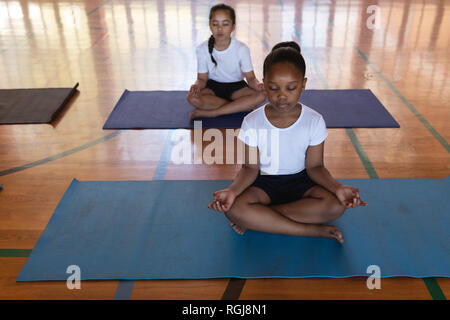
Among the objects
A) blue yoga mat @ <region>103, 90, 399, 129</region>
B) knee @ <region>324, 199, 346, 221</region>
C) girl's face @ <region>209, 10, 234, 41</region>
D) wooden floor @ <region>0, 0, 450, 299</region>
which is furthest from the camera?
blue yoga mat @ <region>103, 90, 399, 129</region>

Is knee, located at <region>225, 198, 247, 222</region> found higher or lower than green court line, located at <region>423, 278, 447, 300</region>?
higher

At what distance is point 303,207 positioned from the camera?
6.04ft

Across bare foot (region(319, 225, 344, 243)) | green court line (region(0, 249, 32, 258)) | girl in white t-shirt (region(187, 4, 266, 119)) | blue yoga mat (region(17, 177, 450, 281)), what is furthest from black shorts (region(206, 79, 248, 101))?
green court line (region(0, 249, 32, 258))

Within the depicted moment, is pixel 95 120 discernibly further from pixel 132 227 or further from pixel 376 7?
pixel 376 7

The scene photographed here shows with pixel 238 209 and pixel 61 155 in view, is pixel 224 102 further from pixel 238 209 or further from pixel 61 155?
pixel 238 209

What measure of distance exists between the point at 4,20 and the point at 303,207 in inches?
266

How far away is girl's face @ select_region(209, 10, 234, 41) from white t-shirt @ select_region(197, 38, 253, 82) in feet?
0.49

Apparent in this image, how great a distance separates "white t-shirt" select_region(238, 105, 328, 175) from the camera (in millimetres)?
1803

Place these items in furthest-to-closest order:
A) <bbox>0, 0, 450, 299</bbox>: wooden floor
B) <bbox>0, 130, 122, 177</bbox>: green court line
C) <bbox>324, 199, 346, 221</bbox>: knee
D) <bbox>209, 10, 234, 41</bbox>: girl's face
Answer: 1. <bbox>209, 10, 234, 41</bbox>: girl's face
2. <bbox>0, 130, 122, 177</bbox>: green court line
3. <bbox>324, 199, 346, 221</bbox>: knee
4. <bbox>0, 0, 450, 299</bbox>: wooden floor

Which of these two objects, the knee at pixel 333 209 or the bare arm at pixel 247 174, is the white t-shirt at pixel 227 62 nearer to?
the bare arm at pixel 247 174

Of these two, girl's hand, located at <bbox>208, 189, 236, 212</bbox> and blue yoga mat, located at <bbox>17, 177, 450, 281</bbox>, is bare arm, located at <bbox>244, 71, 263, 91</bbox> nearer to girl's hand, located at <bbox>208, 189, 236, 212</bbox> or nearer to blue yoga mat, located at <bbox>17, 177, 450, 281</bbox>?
blue yoga mat, located at <bbox>17, 177, 450, 281</bbox>
